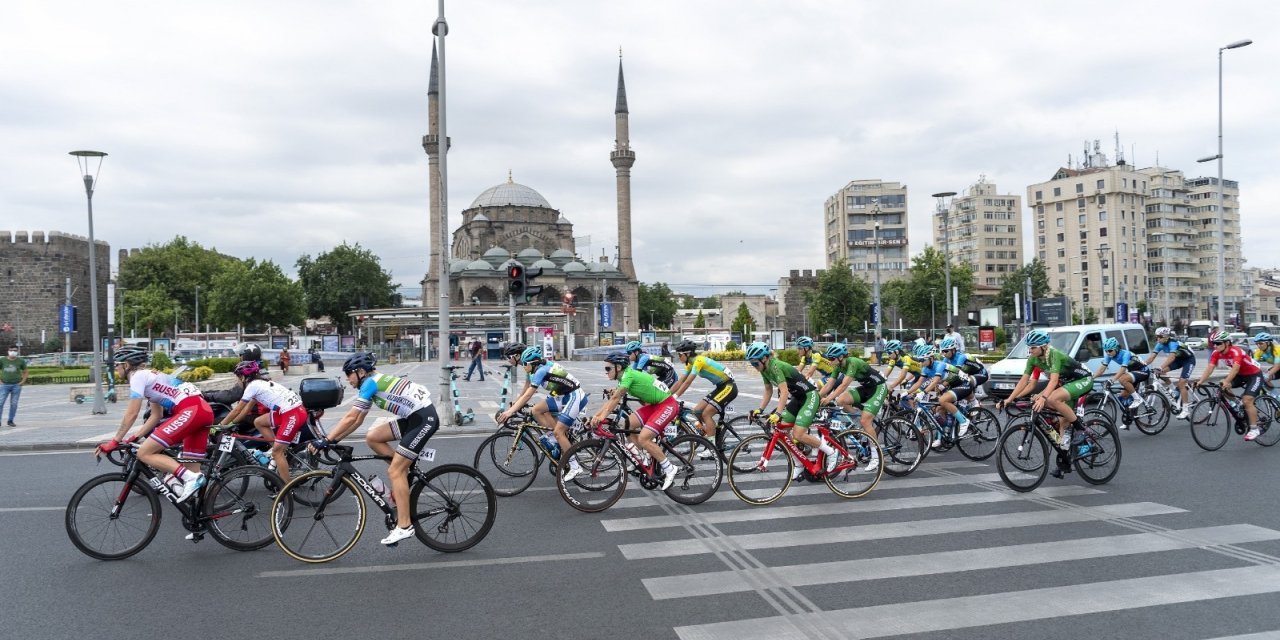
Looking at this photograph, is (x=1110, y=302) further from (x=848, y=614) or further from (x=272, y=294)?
(x=848, y=614)

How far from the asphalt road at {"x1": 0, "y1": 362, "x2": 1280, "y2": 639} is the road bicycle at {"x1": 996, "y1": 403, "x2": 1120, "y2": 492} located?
287mm

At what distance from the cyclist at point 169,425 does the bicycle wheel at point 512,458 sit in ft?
9.81

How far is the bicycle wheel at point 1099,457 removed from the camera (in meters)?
8.88

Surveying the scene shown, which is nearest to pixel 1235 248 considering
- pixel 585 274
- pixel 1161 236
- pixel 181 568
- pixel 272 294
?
pixel 1161 236

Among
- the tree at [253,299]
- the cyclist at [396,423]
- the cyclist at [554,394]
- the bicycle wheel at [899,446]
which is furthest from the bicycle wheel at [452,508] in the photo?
the tree at [253,299]

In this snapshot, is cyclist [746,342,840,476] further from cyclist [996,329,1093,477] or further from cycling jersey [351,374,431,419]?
cycling jersey [351,374,431,419]

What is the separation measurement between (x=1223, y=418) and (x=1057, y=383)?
4.39 m

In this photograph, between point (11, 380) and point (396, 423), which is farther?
point (11, 380)

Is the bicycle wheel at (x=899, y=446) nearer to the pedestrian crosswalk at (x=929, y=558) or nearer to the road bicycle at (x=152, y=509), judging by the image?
the pedestrian crosswalk at (x=929, y=558)

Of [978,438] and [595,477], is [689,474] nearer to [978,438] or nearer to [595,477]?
[595,477]

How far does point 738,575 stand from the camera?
5.81 meters

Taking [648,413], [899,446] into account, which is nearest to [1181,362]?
[899,446]

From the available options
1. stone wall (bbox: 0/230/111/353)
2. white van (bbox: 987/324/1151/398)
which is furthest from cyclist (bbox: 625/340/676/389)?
stone wall (bbox: 0/230/111/353)

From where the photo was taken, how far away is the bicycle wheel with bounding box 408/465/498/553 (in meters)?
6.47
